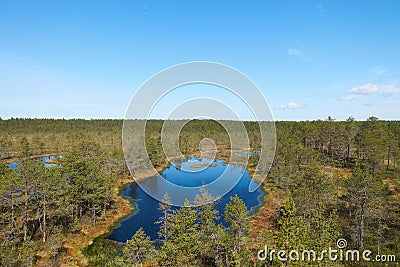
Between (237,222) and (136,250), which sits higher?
(237,222)

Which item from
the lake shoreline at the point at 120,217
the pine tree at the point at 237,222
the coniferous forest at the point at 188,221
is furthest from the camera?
the lake shoreline at the point at 120,217

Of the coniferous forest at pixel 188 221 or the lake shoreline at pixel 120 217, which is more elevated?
the coniferous forest at pixel 188 221

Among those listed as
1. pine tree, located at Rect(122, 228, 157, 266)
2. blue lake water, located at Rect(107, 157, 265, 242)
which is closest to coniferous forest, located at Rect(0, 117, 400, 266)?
pine tree, located at Rect(122, 228, 157, 266)

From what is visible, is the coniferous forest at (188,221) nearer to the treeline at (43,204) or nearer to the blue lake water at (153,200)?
the treeline at (43,204)

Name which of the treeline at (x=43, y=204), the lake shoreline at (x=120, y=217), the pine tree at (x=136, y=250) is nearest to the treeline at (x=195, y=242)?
the pine tree at (x=136, y=250)

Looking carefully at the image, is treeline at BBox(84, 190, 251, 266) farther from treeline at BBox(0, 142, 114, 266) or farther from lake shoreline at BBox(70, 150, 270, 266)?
treeline at BBox(0, 142, 114, 266)

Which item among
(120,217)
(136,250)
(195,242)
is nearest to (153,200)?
(120,217)

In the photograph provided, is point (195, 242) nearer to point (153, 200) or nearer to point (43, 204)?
point (43, 204)

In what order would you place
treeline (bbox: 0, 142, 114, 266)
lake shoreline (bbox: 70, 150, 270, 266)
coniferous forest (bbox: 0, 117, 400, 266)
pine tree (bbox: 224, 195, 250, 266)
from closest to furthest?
1. coniferous forest (bbox: 0, 117, 400, 266)
2. pine tree (bbox: 224, 195, 250, 266)
3. treeline (bbox: 0, 142, 114, 266)
4. lake shoreline (bbox: 70, 150, 270, 266)
